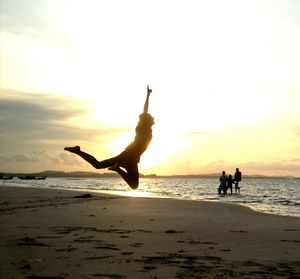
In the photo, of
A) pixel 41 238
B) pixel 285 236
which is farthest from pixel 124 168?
pixel 285 236

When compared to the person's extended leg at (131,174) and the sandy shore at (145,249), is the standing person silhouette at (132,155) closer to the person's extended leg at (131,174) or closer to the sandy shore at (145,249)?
the person's extended leg at (131,174)

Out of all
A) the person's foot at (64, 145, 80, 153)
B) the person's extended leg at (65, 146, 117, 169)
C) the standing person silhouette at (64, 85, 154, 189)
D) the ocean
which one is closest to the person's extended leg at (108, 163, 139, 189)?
the standing person silhouette at (64, 85, 154, 189)

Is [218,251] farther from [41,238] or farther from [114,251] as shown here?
[41,238]

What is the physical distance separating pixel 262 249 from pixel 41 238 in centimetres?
533

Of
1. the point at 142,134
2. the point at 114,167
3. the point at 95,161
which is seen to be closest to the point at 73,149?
the point at 95,161

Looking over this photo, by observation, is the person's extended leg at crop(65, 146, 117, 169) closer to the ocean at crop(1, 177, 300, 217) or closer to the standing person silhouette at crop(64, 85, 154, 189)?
the standing person silhouette at crop(64, 85, 154, 189)

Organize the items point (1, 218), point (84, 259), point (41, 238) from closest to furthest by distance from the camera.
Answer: point (84, 259) < point (41, 238) < point (1, 218)

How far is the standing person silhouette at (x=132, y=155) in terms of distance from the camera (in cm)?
873

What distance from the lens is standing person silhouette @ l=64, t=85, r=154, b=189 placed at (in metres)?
8.73

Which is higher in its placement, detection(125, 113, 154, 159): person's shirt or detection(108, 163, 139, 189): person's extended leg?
detection(125, 113, 154, 159): person's shirt

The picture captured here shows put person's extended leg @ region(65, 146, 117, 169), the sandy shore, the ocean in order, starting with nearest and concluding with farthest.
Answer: the sandy shore, person's extended leg @ region(65, 146, 117, 169), the ocean

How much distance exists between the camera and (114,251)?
953 centimetres

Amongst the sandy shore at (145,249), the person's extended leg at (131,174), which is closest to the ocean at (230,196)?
the sandy shore at (145,249)

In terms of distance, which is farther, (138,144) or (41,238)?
(41,238)
